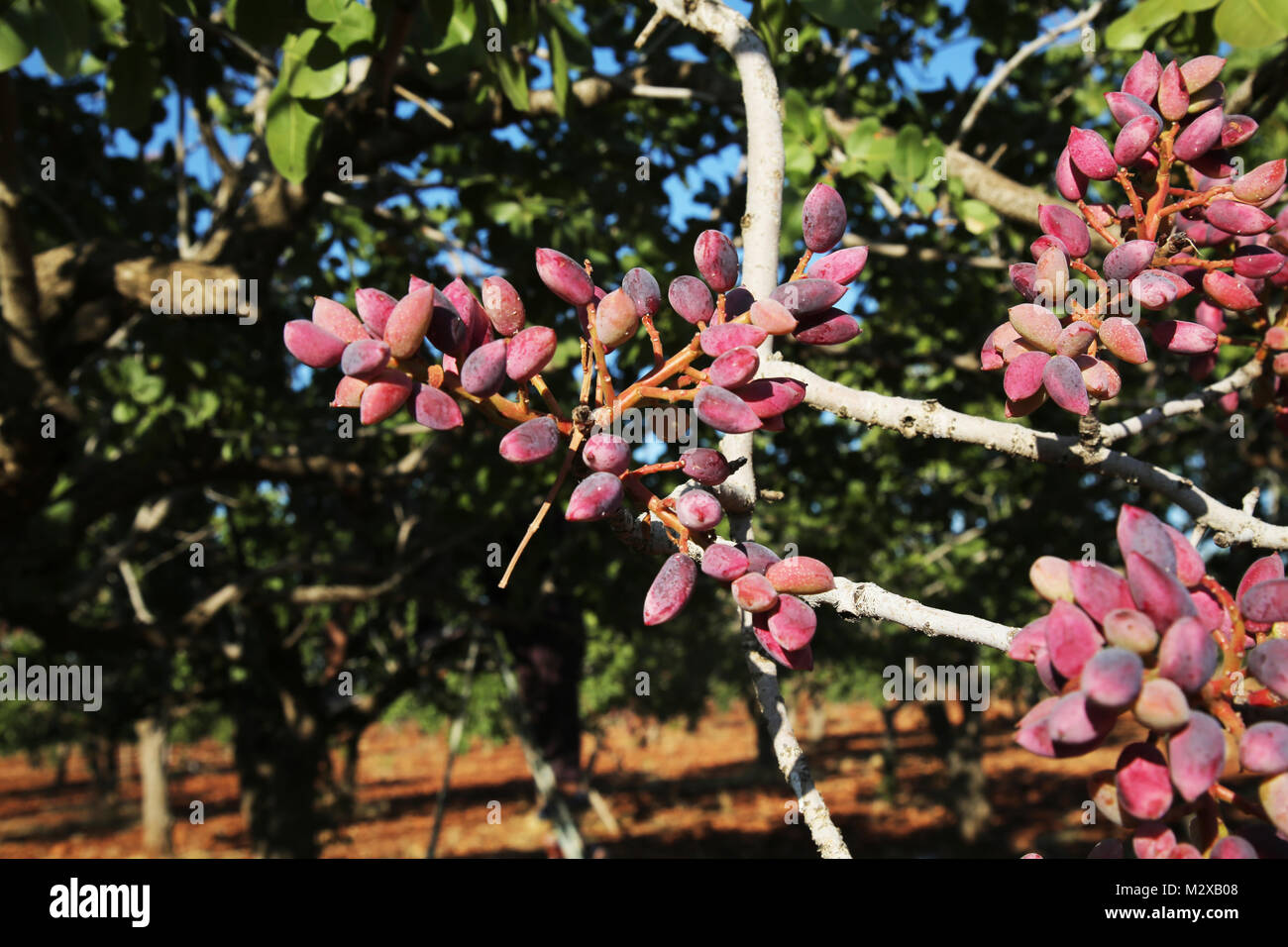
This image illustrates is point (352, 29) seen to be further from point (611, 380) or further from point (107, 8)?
point (611, 380)

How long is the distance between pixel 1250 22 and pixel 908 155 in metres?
1.02

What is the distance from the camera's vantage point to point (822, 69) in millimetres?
4367

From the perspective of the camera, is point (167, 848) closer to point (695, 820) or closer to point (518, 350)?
point (695, 820)

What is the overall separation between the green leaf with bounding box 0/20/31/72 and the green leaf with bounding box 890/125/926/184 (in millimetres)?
2071

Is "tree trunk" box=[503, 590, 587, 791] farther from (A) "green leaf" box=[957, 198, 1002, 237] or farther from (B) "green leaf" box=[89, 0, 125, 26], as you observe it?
(B) "green leaf" box=[89, 0, 125, 26]

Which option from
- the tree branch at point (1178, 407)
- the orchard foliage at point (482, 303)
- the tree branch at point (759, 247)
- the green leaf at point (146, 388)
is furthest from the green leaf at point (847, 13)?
the green leaf at point (146, 388)

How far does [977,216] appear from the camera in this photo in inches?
113

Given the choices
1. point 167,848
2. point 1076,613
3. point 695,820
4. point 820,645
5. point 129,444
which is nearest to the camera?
point 1076,613

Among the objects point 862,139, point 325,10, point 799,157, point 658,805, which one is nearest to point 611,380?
point 325,10

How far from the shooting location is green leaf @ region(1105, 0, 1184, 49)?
1.91 meters

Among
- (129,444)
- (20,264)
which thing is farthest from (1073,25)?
(129,444)

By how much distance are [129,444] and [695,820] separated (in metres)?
14.6

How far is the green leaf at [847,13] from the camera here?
5.55 feet

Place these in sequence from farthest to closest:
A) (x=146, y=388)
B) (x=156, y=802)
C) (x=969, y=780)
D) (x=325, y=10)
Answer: (x=156, y=802)
(x=969, y=780)
(x=146, y=388)
(x=325, y=10)
